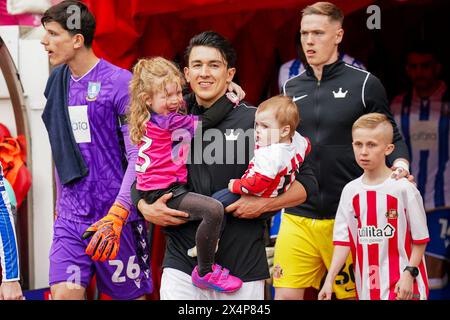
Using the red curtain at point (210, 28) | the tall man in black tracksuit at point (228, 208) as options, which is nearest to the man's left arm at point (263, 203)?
the tall man in black tracksuit at point (228, 208)

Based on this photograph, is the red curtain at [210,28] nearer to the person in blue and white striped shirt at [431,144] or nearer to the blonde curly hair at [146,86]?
the person in blue and white striped shirt at [431,144]

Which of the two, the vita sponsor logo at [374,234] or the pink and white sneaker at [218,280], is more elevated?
the vita sponsor logo at [374,234]

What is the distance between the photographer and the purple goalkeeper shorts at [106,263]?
17.2 feet

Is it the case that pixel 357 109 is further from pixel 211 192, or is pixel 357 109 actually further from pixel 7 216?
pixel 7 216

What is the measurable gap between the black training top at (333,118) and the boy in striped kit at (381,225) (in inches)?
8.4

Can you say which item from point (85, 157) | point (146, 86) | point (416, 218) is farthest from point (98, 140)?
point (416, 218)

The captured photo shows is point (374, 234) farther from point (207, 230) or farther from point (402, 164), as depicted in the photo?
point (207, 230)

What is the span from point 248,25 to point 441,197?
1725mm

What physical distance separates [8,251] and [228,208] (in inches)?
38.8

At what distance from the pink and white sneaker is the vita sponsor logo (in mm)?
815

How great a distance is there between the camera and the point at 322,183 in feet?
17.8

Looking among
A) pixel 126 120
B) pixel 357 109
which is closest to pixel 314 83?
pixel 357 109

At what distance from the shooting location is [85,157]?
530 centimetres

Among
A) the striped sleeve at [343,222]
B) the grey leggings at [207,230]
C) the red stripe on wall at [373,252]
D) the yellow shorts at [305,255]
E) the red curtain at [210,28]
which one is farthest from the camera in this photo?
the red curtain at [210,28]
